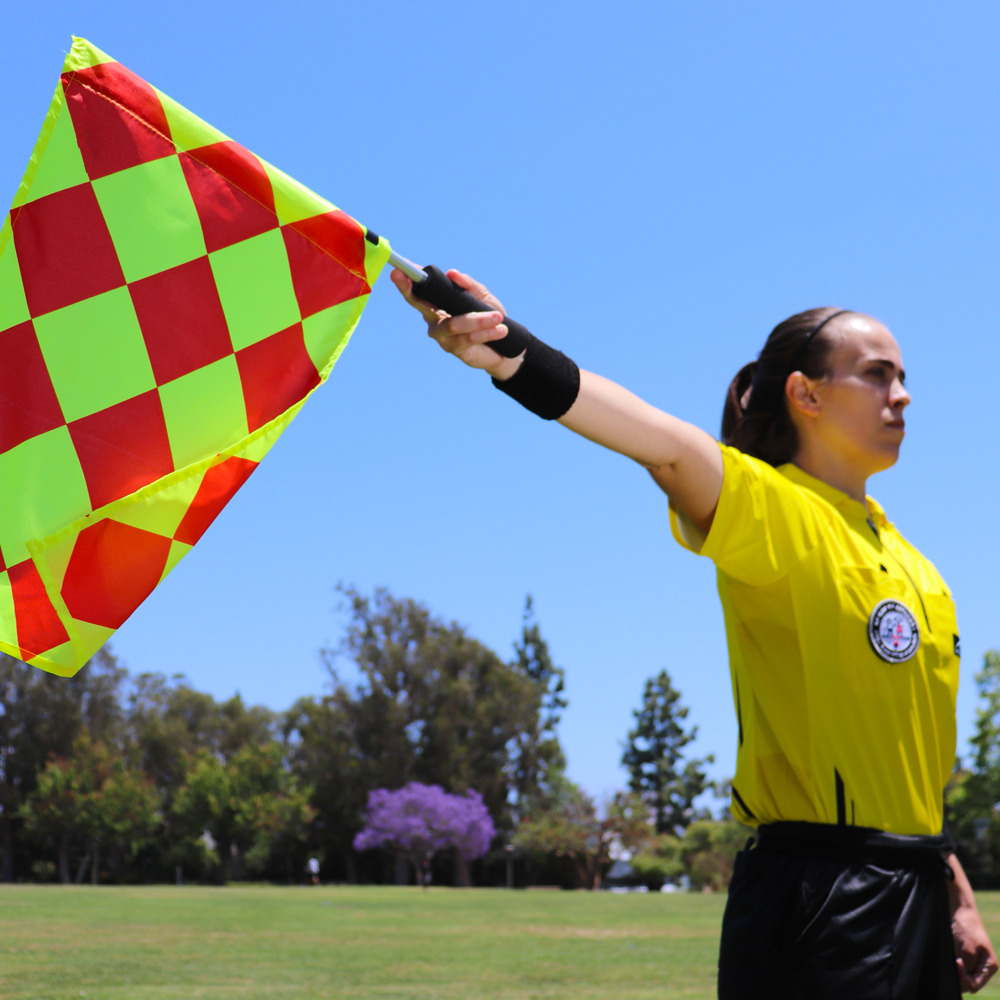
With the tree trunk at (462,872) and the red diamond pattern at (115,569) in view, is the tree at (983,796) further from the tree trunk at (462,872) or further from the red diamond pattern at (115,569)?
the red diamond pattern at (115,569)

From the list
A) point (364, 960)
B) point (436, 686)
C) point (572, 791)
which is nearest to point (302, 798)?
point (436, 686)

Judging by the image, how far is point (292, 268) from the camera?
2.16 meters

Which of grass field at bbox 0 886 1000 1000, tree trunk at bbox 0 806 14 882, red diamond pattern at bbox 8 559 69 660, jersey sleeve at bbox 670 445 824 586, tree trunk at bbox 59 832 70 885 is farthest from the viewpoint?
tree trunk at bbox 0 806 14 882

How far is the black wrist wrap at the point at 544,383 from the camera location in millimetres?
1717

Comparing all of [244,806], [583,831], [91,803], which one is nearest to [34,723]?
[91,803]

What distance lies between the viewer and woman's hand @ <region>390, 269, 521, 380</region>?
1703 mm

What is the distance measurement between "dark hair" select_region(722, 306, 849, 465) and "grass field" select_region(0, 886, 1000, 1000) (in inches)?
254

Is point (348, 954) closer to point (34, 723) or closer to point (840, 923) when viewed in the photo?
point (840, 923)

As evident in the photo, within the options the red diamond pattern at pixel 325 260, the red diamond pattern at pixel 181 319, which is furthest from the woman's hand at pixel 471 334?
the red diamond pattern at pixel 181 319

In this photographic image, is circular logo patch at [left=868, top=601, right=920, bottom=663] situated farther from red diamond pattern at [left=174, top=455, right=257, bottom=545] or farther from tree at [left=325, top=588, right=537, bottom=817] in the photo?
tree at [left=325, top=588, right=537, bottom=817]

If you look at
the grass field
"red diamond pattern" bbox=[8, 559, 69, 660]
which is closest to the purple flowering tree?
the grass field

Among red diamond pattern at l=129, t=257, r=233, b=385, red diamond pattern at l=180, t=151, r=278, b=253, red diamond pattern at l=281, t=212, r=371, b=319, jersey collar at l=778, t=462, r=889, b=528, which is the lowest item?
jersey collar at l=778, t=462, r=889, b=528

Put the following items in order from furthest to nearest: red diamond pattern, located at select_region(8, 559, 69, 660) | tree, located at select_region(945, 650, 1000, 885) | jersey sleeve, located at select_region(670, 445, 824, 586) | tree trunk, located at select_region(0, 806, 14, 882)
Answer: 1. tree trunk, located at select_region(0, 806, 14, 882)
2. tree, located at select_region(945, 650, 1000, 885)
3. red diamond pattern, located at select_region(8, 559, 69, 660)
4. jersey sleeve, located at select_region(670, 445, 824, 586)

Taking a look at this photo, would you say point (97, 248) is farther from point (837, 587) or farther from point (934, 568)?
point (934, 568)
